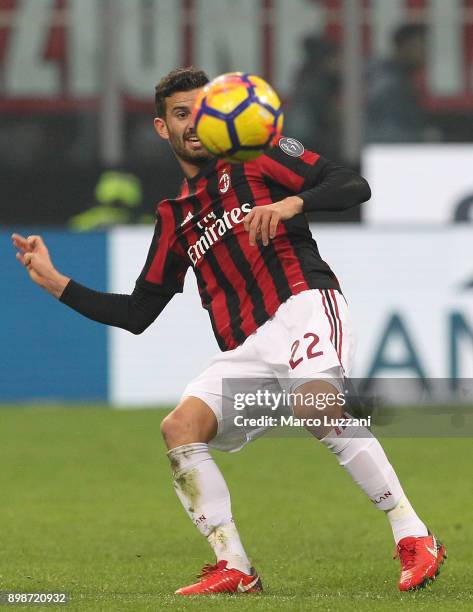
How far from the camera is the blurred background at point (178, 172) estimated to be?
12.2 m

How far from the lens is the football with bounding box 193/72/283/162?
5312mm

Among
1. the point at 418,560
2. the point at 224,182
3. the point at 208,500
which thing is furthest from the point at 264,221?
the point at 418,560

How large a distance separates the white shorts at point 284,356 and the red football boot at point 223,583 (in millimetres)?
483

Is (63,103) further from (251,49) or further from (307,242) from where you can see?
(307,242)

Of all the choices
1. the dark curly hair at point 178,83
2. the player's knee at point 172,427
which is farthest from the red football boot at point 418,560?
the dark curly hair at point 178,83

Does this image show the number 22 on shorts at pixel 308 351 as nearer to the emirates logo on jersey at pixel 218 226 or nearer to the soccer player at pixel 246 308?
the soccer player at pixel 246 308

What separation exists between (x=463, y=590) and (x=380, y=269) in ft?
22.0

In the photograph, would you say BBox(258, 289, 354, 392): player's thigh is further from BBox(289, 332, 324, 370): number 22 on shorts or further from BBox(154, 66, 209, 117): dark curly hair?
BBox(154, 66, 209, 117): dark curly hair

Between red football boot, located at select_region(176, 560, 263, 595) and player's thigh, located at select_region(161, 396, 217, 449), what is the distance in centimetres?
44

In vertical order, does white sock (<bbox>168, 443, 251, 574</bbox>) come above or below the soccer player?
below

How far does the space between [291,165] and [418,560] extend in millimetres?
1455

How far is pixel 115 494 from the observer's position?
340 inches

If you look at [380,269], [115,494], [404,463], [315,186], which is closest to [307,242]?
[315,186]

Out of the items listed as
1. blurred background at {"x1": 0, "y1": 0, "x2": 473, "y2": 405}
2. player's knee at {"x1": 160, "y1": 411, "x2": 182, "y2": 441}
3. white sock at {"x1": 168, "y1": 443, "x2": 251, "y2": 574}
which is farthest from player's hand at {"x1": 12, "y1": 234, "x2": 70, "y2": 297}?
blurred background at {"x1": 0, "y1": 0, "x2": 473, "y2": 405}
